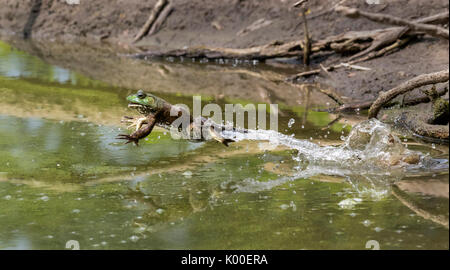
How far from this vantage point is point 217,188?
4.64 metres

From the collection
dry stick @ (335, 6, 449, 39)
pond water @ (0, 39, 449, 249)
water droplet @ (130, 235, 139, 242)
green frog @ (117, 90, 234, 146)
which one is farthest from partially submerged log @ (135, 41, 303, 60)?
water droplet @ (130, 235, 139, 242)

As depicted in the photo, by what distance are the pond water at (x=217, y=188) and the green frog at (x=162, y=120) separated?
199 millimetres

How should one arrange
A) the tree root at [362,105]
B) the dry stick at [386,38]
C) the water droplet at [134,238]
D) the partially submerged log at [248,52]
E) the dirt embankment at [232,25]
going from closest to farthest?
the water droplet at [134,238]
the tree root at [362,105]
the dirt embankment at [232,25]
the dry stick at [386,38]
the partially submerged log at [248,52]

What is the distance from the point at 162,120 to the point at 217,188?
0.80m

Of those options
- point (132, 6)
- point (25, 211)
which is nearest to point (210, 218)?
point (25, 211)

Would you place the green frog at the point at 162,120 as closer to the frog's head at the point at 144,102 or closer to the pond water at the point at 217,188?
the frog's head at the point at 144,102

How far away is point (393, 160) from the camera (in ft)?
16.5

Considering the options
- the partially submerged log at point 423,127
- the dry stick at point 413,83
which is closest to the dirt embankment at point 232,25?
the partially submerged log at point 423,127

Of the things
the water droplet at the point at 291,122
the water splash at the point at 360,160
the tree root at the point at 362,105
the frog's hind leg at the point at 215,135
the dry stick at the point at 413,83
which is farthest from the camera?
the tree root at the point at 362,105

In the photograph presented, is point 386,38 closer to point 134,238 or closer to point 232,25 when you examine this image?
point 232,25

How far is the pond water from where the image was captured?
12.4ft

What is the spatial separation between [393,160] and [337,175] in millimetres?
476

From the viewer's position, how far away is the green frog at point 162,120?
4903mm
